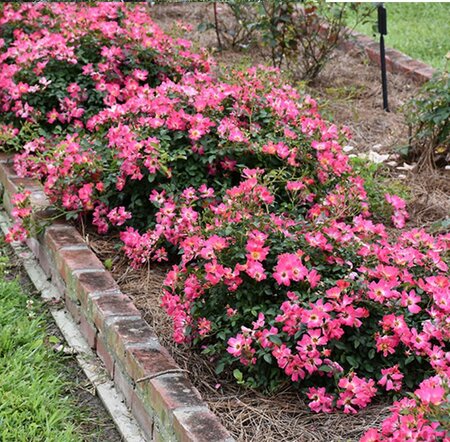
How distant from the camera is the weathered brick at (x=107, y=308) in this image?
3.14 metres

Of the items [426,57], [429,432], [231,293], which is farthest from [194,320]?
[426,57]

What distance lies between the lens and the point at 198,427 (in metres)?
2.46

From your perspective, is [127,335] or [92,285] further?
[92,285]

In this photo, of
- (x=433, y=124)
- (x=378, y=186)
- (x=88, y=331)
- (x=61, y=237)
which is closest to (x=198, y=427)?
(x=88, y=331)

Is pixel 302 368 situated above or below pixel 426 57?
above

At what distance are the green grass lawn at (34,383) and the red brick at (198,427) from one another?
1.46ft

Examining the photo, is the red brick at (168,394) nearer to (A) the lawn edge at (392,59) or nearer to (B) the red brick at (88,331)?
(B) the red brick at (88,331)

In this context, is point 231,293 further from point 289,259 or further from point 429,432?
point 429,432

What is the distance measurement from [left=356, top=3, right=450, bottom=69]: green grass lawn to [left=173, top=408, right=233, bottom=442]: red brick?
15.1ft

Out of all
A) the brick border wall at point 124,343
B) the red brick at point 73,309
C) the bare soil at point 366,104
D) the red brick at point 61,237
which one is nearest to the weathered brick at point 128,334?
the brick border wall at point 124,343

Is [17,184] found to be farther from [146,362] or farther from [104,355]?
[146,362]

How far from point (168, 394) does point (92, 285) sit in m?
0.84

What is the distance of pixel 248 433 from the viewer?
8.64ft

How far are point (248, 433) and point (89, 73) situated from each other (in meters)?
2.67
